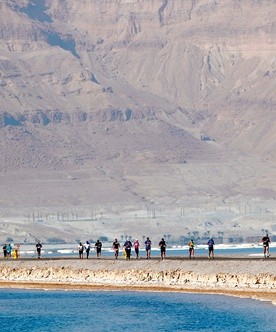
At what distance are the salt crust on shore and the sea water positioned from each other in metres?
1.54

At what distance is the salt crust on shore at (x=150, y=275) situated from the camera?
307ft

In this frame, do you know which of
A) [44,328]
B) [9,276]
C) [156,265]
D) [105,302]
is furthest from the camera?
[9,276]

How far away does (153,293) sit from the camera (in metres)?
97.2

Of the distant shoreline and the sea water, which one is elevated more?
the distant shoreline

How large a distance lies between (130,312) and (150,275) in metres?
13.2

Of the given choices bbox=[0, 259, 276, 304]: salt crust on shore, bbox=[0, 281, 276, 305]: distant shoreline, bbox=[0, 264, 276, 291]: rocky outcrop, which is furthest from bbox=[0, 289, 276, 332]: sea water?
bbox=[0, 264, 276, 291]: rocky outcrop

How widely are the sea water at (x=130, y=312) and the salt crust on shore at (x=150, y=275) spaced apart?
1.54 m

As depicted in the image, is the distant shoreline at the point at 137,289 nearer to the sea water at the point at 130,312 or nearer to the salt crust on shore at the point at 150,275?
the salt crust on shore at the point at 150,275

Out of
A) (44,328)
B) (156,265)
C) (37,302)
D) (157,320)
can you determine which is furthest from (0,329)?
(156,265)

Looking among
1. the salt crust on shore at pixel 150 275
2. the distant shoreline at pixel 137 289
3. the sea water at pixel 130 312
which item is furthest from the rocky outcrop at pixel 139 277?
the sea water at pixel 130 312

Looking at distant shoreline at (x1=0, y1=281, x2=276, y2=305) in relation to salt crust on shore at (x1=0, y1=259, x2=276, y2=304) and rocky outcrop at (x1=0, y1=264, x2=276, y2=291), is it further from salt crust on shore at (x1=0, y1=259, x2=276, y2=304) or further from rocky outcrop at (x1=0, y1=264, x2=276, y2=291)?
rocky outcrop at (x1=0, y1=264, x2=276, y2=291)

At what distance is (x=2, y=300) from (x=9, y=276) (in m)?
13.2

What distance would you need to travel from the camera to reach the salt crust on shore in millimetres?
93625

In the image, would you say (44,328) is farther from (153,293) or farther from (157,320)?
(153,293)
